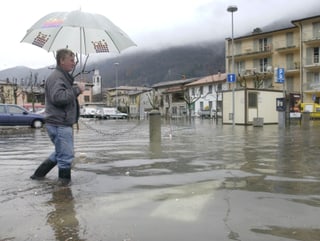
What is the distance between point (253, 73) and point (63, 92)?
2459 inches

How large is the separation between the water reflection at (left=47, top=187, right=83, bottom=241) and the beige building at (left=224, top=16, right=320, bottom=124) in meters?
49.8

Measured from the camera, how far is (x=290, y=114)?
96.3 feet

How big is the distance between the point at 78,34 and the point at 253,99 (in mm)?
23156

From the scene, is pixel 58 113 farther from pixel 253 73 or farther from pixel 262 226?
pixel 253 73

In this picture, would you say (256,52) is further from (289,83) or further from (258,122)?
(258,122)

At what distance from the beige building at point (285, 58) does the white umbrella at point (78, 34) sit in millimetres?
47160

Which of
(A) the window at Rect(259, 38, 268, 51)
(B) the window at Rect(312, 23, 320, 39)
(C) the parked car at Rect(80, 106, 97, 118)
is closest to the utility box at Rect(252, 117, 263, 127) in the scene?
(B) the window at Rect(312, 23, 320, 39)

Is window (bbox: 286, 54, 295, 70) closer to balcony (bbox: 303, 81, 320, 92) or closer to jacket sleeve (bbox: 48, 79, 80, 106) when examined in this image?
balcony (bbox: 303, 81, 320, 92)

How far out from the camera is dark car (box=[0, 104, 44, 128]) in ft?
80.6

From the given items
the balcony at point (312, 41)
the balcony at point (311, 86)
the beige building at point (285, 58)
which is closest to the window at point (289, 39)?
the beige building at point (285, 58)

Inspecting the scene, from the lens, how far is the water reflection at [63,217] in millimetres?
3619

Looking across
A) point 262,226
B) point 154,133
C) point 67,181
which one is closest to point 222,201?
point 262,226

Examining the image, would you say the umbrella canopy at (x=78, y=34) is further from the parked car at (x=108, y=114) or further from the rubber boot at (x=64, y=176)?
the parked car at (x=108, y=114)

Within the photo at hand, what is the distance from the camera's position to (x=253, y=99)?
96.3 ft
